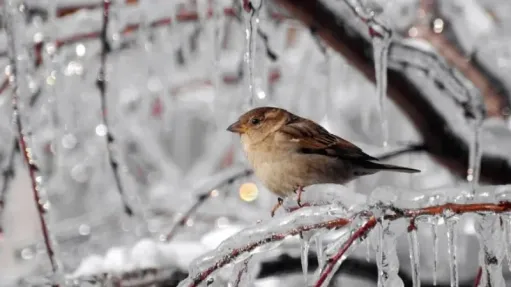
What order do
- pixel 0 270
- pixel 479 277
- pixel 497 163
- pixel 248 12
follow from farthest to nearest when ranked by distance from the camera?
pixel 0 270, pixel 497 163, pixel 248 12, pixel 479 277

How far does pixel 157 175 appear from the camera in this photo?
21.8 feet

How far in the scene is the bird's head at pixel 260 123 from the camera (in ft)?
8.00

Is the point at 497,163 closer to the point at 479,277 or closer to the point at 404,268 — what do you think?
the point at 404,268

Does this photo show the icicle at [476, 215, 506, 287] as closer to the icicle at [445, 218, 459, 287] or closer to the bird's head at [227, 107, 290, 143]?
the icicle at [445, 218, 459, 287]

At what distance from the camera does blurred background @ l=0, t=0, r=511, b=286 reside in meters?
2.53

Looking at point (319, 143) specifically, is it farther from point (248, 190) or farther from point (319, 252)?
point (248, 190)

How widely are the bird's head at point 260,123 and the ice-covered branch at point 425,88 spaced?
13.6 inches

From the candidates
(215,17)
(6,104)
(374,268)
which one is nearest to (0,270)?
(6,104)

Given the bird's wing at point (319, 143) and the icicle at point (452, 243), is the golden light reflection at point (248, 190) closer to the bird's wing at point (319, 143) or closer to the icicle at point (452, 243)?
the bird's wing at point (319, 143)

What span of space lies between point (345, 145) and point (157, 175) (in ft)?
14.6

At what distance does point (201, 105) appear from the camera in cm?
618

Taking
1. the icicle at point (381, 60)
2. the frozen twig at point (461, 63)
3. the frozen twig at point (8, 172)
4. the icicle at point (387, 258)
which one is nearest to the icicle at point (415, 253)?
the icicle at point (387, 258)

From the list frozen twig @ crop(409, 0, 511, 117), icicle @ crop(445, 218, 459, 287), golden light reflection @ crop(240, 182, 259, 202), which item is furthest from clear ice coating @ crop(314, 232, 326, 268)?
golden light reflection @ crop(240, 182, 259, 202)

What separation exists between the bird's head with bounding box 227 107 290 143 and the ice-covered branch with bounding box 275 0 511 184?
347 mm
